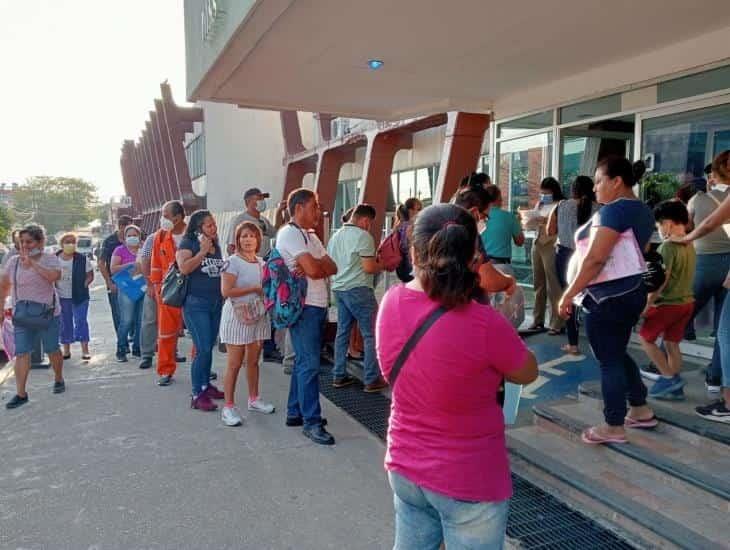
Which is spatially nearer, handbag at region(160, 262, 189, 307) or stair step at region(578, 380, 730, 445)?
stair step at region(578, 380, 730, 445)

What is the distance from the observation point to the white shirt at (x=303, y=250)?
162 inches

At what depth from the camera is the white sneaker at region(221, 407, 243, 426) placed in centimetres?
Result: 466

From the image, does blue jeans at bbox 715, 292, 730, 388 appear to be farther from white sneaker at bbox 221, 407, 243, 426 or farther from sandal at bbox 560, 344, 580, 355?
white sneaker at bbox 221, 407, 243, 426

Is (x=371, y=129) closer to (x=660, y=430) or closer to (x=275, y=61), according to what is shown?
(x=275, y=61)

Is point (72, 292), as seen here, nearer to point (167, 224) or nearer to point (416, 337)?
point (167, 224)

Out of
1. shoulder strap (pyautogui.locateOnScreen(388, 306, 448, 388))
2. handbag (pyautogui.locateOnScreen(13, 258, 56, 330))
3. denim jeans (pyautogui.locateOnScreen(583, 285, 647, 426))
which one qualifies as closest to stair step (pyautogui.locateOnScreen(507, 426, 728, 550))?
denim jeans (pyautogui.locateOnScreen(583, 285, 647, 426))

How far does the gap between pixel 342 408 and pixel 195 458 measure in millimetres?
1492

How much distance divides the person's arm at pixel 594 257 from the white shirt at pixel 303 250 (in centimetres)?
183

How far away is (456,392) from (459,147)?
698cm

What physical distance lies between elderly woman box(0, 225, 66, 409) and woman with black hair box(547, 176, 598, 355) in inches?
192

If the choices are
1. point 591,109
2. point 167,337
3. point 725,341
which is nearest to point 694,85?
point 591,109

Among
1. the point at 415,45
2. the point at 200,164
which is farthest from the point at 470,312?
the point at 200,164

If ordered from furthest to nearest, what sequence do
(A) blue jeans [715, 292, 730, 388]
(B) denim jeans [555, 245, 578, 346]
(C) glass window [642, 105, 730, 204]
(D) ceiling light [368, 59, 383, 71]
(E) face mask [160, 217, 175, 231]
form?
1. (E) face mask [160, 217, 175, 231]
2. (D) ceiling light [368, 59, 383, 71]
3. (B) denim jeans [555, 245, 578, 346]
4. (C) glass window [642, 105, 730, 204]
5. (A) blue jeans [715, 292, 730, 388]

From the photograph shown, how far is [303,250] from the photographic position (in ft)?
13.5
